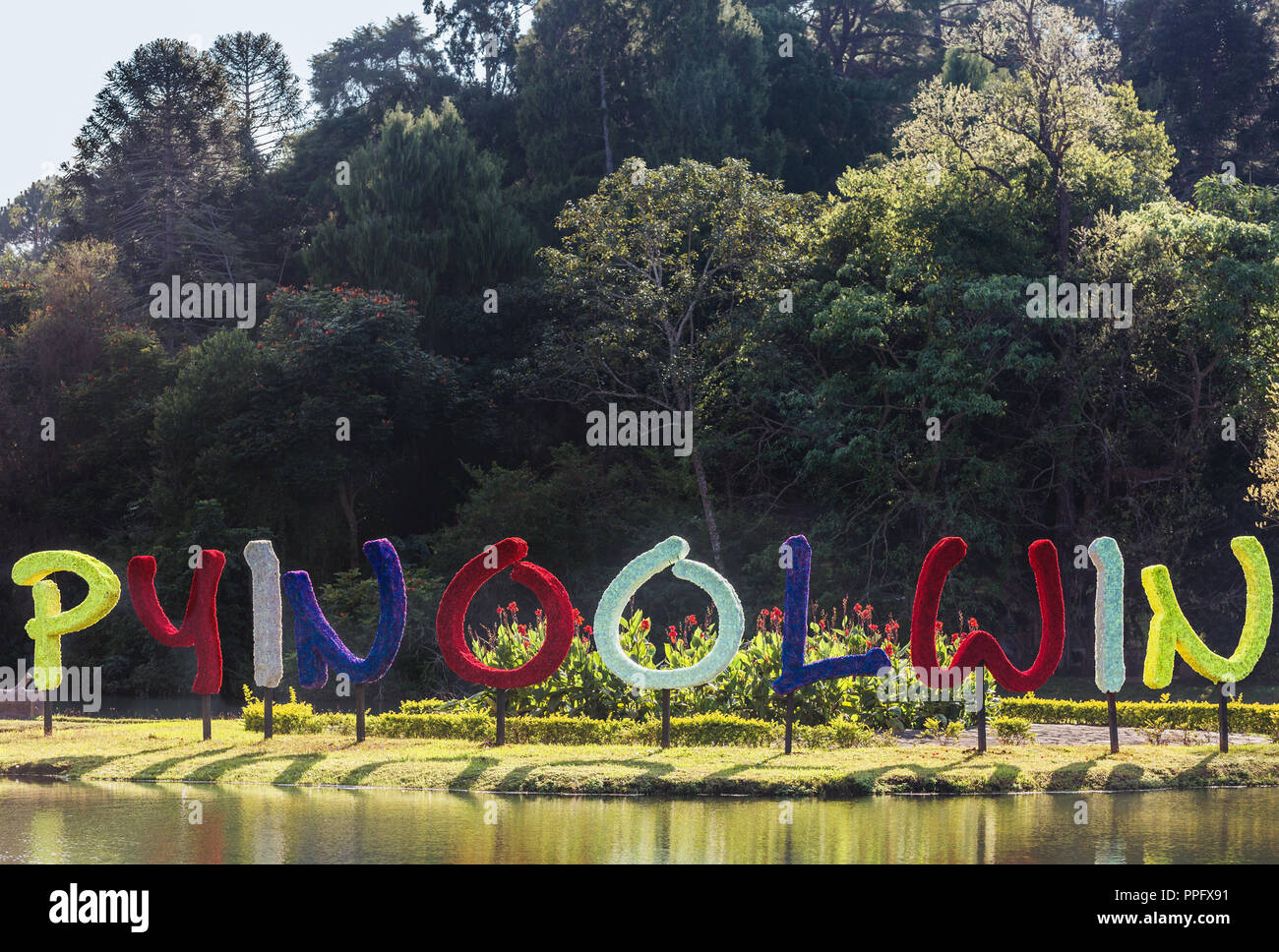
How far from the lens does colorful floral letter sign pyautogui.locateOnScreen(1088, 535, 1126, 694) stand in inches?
671

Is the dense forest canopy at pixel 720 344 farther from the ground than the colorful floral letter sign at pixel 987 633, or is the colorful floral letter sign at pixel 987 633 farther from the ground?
the dense forest canopy at pixel 720 344

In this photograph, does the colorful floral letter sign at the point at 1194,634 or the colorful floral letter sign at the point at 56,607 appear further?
the colorful floral letter sign at the point at 56,607

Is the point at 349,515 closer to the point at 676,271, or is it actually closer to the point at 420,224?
the point at 420,224

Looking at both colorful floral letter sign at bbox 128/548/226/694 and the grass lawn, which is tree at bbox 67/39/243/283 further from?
the grass lawn

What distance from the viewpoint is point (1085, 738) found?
19250 mm

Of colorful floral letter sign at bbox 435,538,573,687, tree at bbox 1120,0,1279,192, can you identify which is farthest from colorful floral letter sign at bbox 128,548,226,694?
tree at bbox 1120,0,1279,192

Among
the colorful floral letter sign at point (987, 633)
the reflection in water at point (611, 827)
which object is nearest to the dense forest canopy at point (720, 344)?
the colorful floral letter sign at point (987, 633)

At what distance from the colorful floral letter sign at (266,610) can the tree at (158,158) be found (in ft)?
88.7

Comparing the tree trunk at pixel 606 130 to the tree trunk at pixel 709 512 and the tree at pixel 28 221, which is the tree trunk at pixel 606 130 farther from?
the tree at pixel 28 221

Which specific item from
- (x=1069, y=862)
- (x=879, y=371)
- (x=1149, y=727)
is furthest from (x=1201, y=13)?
(x=1069, y=862)

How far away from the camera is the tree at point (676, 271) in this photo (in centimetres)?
3209

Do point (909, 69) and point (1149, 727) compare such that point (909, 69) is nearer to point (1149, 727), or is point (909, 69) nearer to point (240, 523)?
point (240, 523)

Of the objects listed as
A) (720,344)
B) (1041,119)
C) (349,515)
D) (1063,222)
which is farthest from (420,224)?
(1063,222)

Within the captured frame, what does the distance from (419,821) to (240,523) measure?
2245 cm
